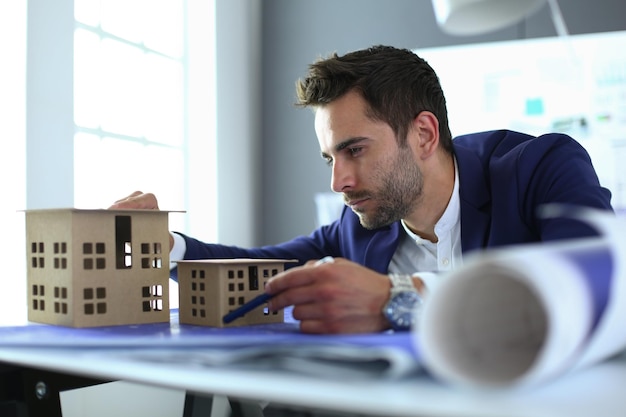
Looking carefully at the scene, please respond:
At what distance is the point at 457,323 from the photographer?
1.82 feet

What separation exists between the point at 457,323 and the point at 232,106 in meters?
3.35

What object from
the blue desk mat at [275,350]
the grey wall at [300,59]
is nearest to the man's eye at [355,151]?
the blue desk mat at [275,350]

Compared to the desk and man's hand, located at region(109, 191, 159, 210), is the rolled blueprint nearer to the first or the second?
the desk

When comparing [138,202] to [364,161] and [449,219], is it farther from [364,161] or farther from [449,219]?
[449,219]

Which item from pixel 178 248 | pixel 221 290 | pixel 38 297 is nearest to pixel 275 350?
pixel 221 290

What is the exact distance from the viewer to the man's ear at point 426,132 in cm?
178

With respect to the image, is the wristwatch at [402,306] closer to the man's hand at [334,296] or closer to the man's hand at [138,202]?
the man's hand at [334,296]

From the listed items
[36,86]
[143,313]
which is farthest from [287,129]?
[143,313]

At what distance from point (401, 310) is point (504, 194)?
797 mm

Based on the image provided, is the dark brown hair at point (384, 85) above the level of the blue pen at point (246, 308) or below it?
above

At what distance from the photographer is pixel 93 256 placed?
1.02 meters

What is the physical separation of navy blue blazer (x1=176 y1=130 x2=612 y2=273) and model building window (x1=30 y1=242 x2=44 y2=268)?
54 cm

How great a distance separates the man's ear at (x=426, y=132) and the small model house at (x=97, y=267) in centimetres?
86

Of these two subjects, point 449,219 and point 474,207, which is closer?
point 474,207
